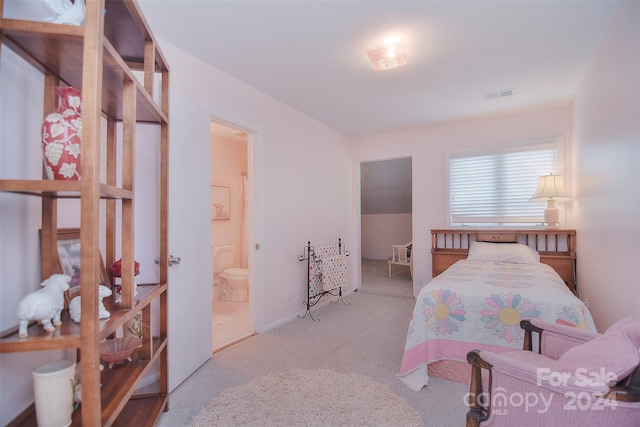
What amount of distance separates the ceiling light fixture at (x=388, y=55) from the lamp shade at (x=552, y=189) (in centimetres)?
231

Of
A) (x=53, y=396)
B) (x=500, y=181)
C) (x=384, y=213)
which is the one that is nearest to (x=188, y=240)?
(x=53, y=396)

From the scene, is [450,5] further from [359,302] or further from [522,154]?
[359,302]

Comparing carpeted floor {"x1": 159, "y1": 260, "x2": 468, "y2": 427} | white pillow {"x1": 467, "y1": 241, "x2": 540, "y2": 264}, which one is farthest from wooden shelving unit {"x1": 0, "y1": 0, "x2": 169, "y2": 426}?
white pillow {"x1": 467, "y1": 241, "x2": 540, "y2": 264}

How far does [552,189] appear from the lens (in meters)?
3.47

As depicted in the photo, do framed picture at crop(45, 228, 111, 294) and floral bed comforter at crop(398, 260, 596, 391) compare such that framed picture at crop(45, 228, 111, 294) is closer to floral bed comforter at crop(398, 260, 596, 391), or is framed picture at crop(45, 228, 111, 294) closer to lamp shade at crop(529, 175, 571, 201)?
floral bed comforter at crop(398, 260, 596, 391)

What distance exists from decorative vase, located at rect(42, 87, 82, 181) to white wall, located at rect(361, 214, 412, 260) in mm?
7693

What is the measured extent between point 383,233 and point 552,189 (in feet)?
17.0

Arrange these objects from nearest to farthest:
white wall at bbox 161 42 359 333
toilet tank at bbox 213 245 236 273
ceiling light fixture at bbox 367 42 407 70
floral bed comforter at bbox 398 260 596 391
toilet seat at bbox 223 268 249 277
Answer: floral bed comforter at bbox 398 260 596 391 → ceiling light fixture at bbox 367 42 407 70 → white wall at bbox 161 42 359 333 → toilet seat at bbox 223 268 249 277 → toilet tank at bbox 213 245 236 273

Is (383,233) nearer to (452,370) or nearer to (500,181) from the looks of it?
(500,181)

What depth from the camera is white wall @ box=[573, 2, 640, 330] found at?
1.77 metres

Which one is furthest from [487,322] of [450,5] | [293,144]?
[293,144]

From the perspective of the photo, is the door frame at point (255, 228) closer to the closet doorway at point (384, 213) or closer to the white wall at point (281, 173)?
the white wall at point (281, 173)

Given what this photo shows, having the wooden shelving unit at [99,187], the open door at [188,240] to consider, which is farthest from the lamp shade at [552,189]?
the wooden shelving unit at [99,187]

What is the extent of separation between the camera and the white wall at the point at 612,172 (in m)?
1.77
